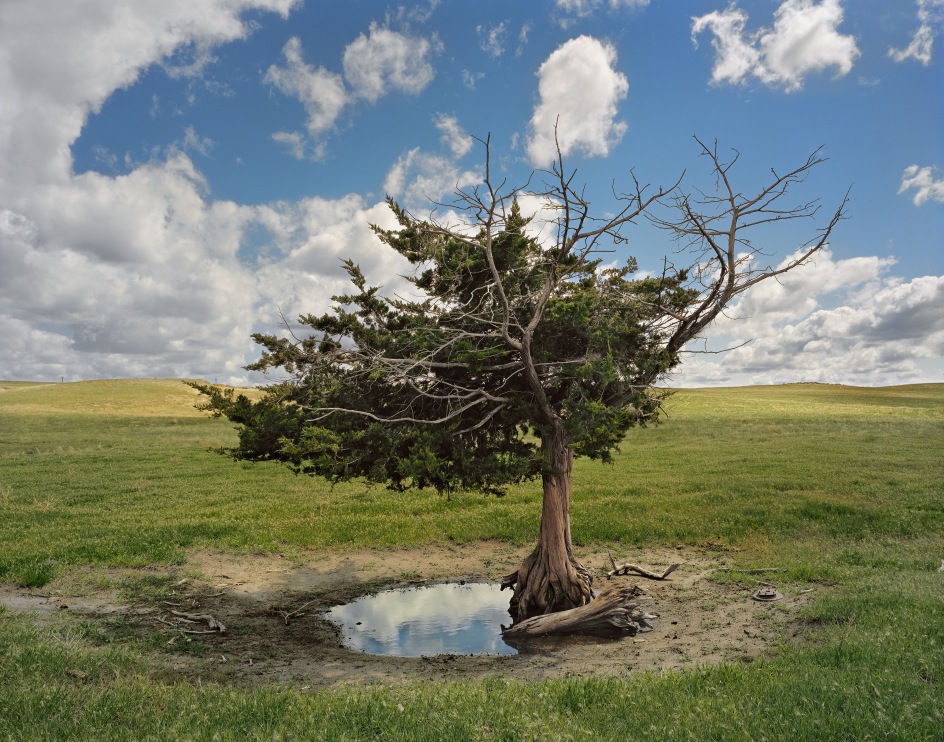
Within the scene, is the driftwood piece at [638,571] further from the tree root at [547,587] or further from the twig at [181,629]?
the twig at [181,629]

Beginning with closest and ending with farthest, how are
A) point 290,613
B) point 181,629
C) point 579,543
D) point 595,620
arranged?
point 181,629
point 595,620
point 290,613
point 579,543

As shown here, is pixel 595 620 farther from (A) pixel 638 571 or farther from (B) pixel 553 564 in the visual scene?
(A) pixel 638 571

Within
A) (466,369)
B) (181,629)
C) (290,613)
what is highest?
(466,369)

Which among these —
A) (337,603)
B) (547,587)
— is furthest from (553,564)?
(337,603)

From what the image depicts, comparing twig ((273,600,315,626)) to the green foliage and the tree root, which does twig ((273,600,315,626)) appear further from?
the tree root

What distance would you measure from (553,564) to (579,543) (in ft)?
20.1

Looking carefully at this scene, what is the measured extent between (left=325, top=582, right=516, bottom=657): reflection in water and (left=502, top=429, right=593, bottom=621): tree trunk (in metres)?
0.95

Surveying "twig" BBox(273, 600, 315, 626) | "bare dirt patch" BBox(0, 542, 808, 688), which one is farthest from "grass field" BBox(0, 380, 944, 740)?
"twig" BBox(273, 600, 315, 626)

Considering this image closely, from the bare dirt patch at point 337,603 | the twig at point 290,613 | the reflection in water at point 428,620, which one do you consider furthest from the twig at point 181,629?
the reflection in water at point 428,620

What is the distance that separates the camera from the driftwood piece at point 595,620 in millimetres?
15992

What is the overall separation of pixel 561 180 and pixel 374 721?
461 inches

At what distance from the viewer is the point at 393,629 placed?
17438 millimetres

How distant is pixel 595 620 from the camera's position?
16141mm

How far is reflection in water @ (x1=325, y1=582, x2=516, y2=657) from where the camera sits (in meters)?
16.1
